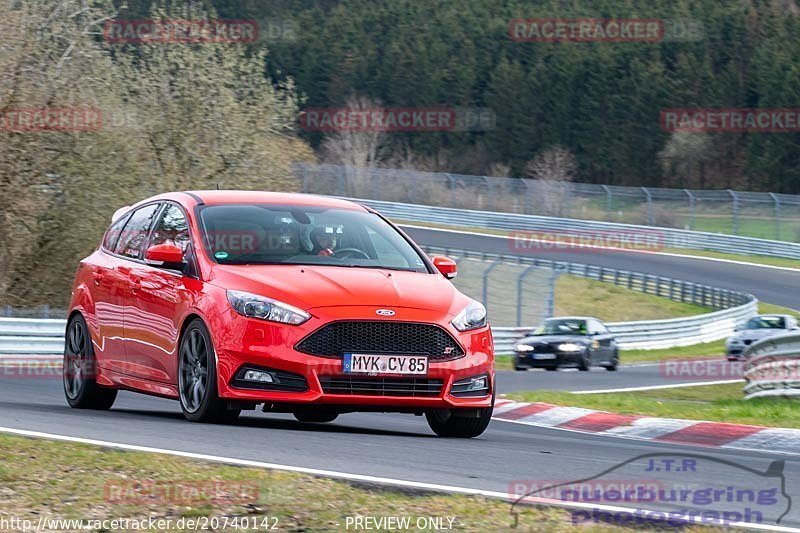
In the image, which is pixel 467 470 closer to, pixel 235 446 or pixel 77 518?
pixel 235 446

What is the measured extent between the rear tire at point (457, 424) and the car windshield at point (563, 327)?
1754 centimetres

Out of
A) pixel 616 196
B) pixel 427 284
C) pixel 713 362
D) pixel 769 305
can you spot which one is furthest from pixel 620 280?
pixel 427 284

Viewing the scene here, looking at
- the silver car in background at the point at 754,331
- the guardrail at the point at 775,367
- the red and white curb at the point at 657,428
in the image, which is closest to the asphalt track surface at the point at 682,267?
the silver car in background at the point at 754,331

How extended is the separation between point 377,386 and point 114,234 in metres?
3.41

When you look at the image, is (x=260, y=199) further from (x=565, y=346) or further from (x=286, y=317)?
(x=565, y=346)

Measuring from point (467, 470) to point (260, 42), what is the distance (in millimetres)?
104621

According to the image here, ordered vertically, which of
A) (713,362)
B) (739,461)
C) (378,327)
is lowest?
(713,362)

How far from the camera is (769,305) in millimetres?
44375

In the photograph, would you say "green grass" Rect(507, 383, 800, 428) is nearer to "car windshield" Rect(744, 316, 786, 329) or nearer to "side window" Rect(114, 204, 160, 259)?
"side window" Rect(114, 204, 160, 259)

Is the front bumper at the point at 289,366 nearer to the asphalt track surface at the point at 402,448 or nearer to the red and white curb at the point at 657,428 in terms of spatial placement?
the asphalt track surface at the point at 402,448

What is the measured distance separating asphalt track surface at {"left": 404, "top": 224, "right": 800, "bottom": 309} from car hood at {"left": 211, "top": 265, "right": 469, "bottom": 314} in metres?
36.7

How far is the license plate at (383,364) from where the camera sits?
8625 millimetres

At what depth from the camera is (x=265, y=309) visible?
865 cm

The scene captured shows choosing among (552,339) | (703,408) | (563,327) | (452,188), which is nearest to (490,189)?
(452,188)
